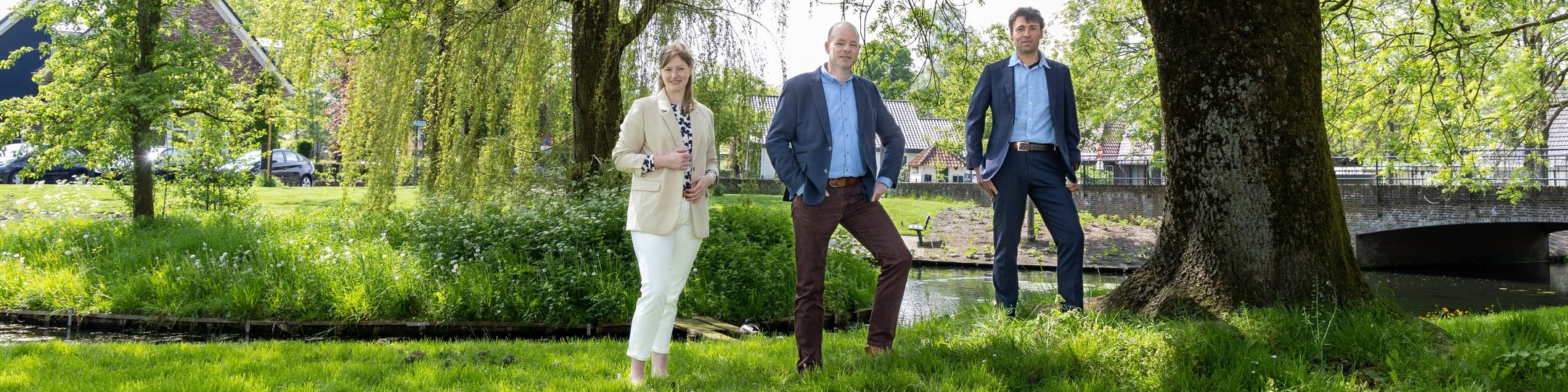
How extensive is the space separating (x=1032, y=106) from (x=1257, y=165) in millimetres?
1018

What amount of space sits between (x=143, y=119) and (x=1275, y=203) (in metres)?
11.0

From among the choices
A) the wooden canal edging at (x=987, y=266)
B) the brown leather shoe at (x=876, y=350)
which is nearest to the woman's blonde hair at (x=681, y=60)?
the brown leather shoe at (x=876, y=350)

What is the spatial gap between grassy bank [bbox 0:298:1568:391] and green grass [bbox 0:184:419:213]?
3929 millimetres

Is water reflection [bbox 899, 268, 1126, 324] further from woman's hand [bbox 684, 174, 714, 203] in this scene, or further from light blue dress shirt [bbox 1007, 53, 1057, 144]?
woman's hand [bbox 684, 174, 714, 203]

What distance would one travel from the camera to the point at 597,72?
346 inches

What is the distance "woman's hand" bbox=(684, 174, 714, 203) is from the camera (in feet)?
12.3

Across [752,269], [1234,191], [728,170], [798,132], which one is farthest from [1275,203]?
[728,170]

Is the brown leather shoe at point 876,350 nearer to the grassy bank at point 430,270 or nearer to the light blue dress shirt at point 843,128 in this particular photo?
the light blue dress shirt at point 843,128

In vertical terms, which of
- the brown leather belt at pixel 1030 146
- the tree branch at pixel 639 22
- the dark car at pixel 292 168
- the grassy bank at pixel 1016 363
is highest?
the tree branch at pixel 639 22

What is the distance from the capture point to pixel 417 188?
8.43m

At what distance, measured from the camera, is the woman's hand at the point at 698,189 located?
3.74 m

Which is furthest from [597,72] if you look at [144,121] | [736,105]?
[144,121]

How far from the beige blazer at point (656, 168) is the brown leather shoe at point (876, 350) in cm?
87

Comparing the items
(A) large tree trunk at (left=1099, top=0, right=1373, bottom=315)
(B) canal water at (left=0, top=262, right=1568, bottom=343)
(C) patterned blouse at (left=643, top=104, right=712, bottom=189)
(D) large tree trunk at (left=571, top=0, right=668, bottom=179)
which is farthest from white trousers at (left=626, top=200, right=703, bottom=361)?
(D) large tree trunk at (left=571, top=0, right=668, bottom=179)
